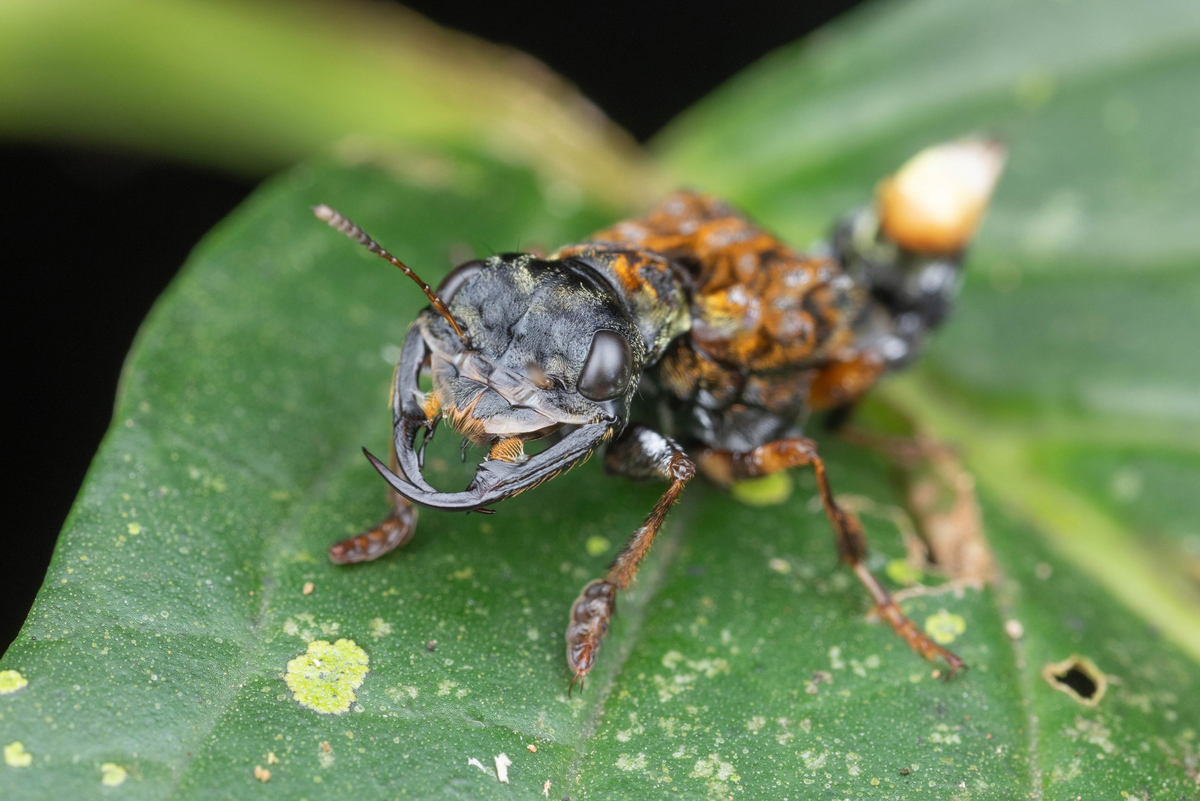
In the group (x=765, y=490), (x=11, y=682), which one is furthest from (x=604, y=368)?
(x=11, y=682)

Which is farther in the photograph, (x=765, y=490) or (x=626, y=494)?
(x=765, y=490)

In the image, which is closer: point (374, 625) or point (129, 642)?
point (129, 642)

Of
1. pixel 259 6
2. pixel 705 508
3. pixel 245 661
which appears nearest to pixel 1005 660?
pixel 705 508

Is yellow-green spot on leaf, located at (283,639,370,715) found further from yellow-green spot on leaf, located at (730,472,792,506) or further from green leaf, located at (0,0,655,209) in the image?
green leaf, located at (0,0,655,209)

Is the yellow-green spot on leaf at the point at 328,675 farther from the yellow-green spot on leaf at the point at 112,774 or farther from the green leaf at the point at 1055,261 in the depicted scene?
the green leaf at the point at 1055,261

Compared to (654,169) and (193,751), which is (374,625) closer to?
(193,751)

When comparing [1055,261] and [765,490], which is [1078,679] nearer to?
[765,490]
